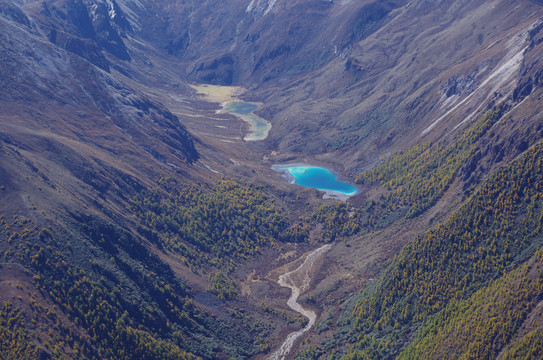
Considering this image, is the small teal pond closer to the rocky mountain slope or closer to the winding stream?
the rocky mountain slope

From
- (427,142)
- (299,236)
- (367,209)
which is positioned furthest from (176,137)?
(427,142)

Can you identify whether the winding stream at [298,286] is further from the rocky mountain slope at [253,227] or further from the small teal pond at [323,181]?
the small teal pond at [323,181]

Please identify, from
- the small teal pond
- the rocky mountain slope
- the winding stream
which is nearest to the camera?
the rocky mountain slope

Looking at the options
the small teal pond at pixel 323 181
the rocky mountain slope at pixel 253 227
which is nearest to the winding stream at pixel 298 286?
the rocky mountain slope at pixel 253 227

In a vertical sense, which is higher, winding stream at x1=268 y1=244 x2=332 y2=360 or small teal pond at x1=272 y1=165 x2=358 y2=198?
small teal pond at x1=272 y1=165 x2=358 y2=198

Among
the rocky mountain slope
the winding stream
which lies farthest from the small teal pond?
the winding stream

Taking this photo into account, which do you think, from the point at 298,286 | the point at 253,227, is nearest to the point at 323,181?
the point at 253,227
